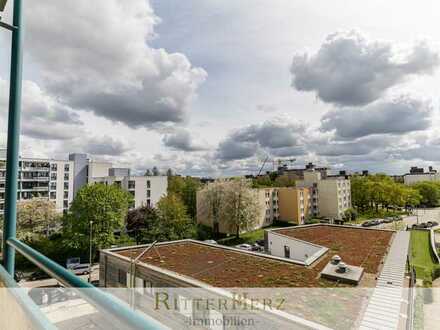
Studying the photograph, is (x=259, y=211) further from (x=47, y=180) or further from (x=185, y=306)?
(x=47, y=180)

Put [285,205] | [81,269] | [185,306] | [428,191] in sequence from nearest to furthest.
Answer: [185,306], [81,269], [285,205], [428,191]

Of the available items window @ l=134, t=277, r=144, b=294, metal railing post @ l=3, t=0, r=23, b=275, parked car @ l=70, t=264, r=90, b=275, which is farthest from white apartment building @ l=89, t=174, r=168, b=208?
metal railing post @ l=3, t=0, r=23, b=275

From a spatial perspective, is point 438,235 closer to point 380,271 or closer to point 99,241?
point 380,271

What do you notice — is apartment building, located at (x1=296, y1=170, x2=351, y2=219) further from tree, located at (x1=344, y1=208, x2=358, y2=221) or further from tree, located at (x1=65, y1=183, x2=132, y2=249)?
tree, located at (x1=65, y1=183, x2=132, y2=249)

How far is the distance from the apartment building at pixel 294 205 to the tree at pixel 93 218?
20.3 meters

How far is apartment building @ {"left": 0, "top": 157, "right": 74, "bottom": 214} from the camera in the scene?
25531mm

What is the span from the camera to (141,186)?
27391mm

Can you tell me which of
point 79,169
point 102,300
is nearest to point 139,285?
point 102,300

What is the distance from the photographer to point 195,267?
306 inches

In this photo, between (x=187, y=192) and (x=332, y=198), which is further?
(x=332, y=198)

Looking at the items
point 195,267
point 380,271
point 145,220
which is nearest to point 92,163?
point 145,220

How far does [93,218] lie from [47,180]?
512 inches

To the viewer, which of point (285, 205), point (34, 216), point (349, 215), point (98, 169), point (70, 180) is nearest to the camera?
point (34, 216)

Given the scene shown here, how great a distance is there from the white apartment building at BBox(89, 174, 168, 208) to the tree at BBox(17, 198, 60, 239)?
22.6 feet
